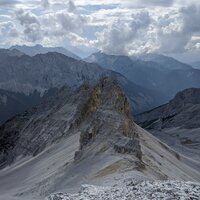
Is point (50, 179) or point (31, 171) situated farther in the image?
point (31, 171)

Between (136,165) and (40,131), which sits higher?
(136,165)

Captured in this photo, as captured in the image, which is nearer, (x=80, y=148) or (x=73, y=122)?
(x=80, y=148)

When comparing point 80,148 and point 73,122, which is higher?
point 80,148

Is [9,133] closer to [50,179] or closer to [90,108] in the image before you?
[90,108]

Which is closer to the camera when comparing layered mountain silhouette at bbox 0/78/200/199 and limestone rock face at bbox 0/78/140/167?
layered mountain silhouette at bbox 0/78/200/199

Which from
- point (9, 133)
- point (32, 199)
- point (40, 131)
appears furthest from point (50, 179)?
point (9, 133)

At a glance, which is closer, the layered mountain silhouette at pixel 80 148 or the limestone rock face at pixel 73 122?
the layered mountain silhouette at pixel 80 148

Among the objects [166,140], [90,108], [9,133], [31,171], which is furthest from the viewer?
[166,140]

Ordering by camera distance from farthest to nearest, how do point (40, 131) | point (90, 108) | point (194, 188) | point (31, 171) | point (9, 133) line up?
1. point (9, 133)
2. point (40, 131)
3. point (90, 108)
4. point (31, 171)
5. point (194, 188)
